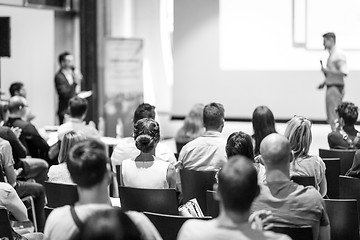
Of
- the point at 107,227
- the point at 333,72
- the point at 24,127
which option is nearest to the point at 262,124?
the point at 24,127

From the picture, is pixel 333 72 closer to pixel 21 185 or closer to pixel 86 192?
pixel 21 185

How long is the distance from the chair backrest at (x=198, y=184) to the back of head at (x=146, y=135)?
0.37 meters

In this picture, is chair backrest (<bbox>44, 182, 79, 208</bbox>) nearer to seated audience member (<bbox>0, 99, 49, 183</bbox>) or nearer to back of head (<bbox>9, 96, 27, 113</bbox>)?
seated audience member (<bbox>0, 99, 49, 183</bbox>)

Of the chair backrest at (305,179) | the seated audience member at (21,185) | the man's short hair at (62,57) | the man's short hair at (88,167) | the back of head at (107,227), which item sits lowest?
the seated audience member at (21,185)

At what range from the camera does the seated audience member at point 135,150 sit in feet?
19.4

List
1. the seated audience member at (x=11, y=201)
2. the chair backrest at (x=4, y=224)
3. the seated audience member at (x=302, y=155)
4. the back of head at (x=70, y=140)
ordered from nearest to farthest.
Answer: the chair backrest at (x=4, y=224), the seated audience member at (x=11, y=201), the seated audience member at (x=302, y=155), the back of head at (x=70, y=140)

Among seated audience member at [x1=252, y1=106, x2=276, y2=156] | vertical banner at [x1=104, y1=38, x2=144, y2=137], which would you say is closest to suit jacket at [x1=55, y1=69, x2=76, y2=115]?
vertical banner at [x1=104, y1=38, x2=144, y2=137]

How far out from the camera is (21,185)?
260 inches

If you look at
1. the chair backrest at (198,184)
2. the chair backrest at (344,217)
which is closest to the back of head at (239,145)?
the chair backrest at (198,184)

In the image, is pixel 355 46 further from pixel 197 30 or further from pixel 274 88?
pixel 197 30

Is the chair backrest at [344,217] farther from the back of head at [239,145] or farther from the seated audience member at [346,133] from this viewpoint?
the seated audience member at [346,133]

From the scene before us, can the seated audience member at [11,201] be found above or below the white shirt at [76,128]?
below

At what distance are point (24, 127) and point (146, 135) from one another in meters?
2.76

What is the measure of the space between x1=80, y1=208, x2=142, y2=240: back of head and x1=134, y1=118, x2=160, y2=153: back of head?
112 inches
